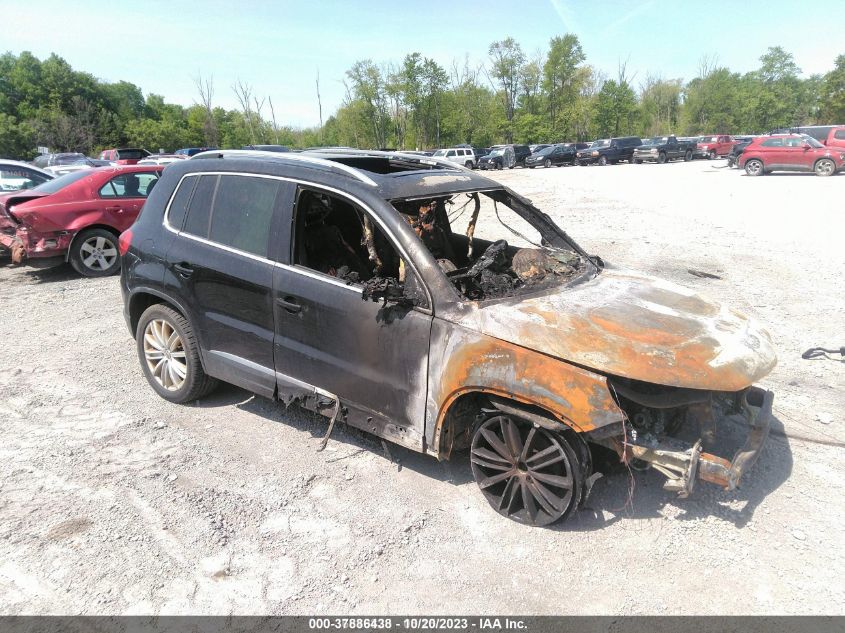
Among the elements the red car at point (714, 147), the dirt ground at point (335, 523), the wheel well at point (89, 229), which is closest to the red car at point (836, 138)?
the red car at point (714, 147)

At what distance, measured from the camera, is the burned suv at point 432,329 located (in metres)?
2.92

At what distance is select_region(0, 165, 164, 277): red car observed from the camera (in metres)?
8.43

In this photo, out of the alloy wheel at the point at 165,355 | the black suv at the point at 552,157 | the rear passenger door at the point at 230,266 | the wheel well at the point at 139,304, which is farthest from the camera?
the black suv at the point at 552,157

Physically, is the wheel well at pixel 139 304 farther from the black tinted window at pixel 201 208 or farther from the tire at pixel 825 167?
the tire at pixel 825 167

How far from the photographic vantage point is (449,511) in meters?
3.38

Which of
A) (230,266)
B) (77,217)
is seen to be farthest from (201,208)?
(77,217)

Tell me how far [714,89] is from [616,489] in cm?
7985

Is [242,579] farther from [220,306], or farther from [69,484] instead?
[220,306]

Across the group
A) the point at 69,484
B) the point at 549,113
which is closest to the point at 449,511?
the point at 69,484

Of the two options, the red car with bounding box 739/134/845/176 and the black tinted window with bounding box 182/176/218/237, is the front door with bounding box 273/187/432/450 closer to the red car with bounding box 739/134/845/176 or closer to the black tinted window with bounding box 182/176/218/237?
the black tinted window with bounding box 182/176/218/237

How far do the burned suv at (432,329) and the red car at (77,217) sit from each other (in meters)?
4.86

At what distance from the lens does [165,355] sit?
184 inches

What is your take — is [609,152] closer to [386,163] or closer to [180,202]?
[386,163]

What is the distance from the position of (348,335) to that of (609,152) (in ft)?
131
